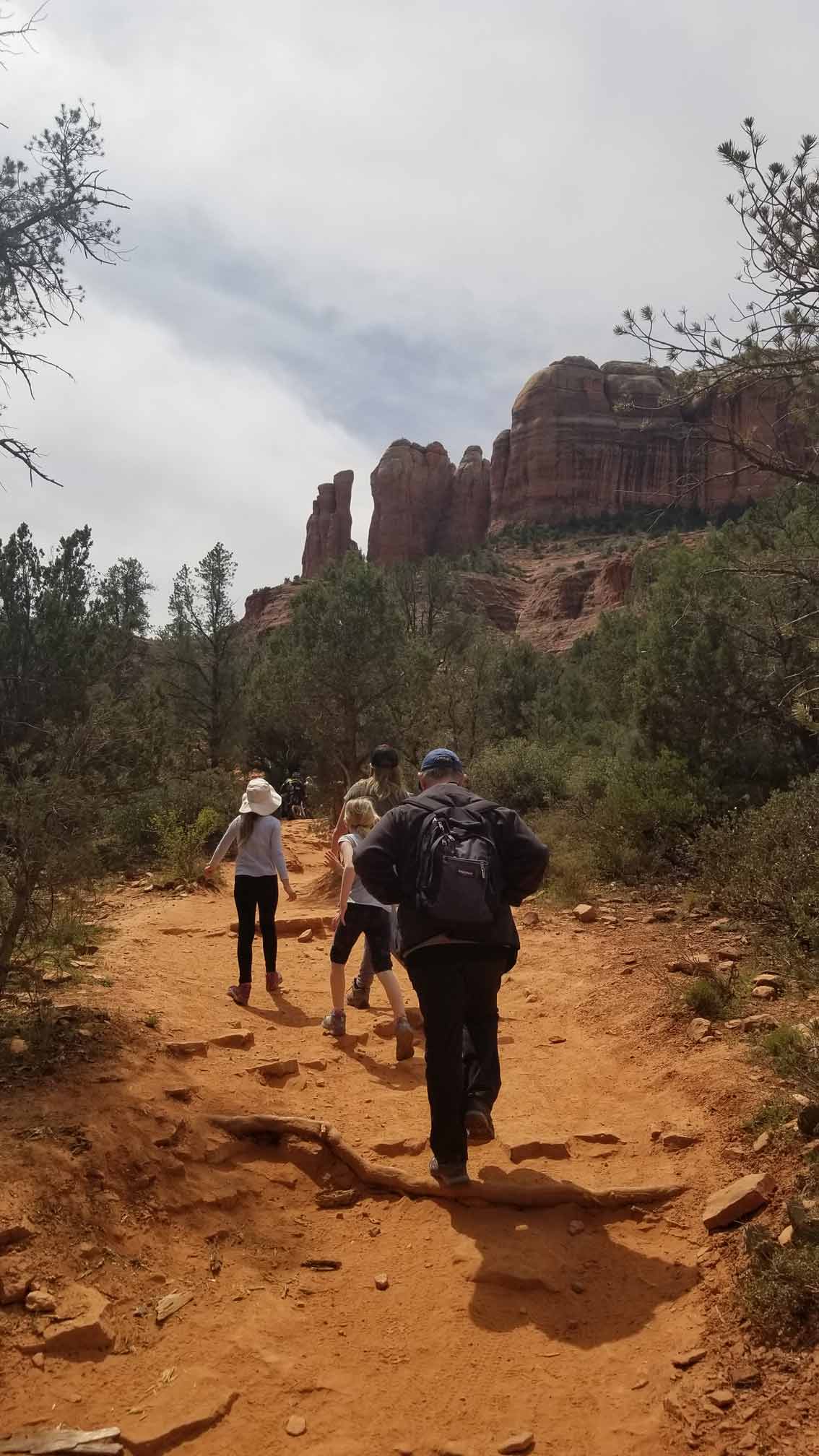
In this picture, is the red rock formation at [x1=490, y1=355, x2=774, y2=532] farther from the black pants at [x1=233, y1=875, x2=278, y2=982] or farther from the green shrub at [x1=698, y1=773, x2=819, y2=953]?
the black pants at [x1=233, y1=875, x2=278, y2=982]

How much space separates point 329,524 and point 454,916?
10133 cm

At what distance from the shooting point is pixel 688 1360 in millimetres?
3133

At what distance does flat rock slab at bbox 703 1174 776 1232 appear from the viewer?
12.6 feet

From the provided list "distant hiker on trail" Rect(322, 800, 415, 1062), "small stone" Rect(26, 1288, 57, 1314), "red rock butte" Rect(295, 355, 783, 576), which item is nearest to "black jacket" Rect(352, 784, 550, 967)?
"small stone" Rect(26, 1288, 57, 1314)

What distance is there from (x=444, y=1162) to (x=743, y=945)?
14.1ft

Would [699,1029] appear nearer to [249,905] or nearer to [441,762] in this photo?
[441,762]

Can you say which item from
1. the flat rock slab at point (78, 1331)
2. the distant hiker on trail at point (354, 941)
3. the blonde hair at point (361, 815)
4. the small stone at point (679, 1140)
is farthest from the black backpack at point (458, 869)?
the blonde hair at point (361, 815)

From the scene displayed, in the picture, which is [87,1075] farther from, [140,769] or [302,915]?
[140,769]

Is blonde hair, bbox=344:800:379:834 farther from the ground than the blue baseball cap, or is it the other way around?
the blue baseball cap

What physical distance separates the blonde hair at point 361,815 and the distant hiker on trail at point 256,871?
28.5 inches

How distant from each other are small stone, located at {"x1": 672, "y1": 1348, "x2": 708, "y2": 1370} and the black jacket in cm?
162

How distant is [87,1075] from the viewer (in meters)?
4.96

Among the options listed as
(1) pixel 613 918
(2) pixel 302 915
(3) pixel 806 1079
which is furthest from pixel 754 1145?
(2) pixel 302 915

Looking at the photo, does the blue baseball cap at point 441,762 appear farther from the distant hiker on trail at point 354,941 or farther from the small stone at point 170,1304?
the small stone at point 170,1304
